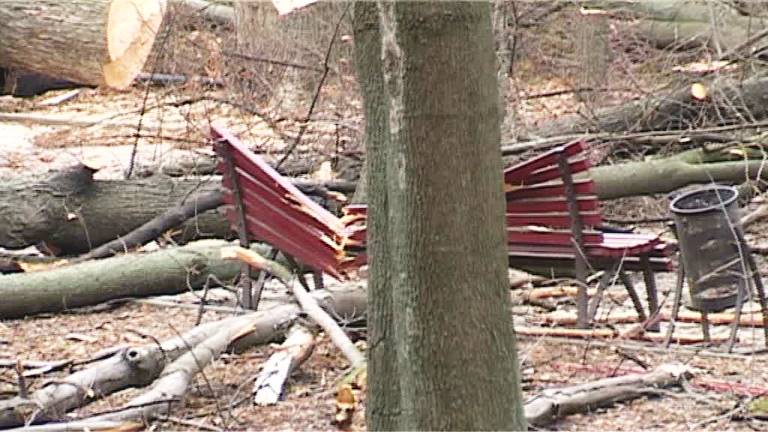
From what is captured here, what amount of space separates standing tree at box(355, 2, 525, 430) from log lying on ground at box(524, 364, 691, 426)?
51.5 inches

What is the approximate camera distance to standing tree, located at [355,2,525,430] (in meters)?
3.08

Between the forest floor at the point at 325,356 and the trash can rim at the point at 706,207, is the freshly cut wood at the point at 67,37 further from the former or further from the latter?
the trash can rim at the point at 706,207

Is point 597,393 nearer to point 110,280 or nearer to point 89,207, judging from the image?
point 110,280

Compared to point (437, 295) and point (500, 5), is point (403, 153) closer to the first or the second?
point (437, 295)

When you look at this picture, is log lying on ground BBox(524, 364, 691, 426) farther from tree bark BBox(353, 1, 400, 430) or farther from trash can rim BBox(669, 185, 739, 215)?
trash can rim BBox(669, 185, 739, 215)

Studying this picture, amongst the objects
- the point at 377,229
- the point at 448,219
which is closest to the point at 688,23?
the point at 377,229

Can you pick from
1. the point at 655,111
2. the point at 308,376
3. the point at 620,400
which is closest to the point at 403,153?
the point at 620,400

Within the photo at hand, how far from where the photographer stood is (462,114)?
122 inches

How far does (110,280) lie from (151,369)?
232 centimetres

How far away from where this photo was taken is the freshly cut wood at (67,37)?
455 centimetres

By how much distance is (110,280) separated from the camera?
24.2 feet

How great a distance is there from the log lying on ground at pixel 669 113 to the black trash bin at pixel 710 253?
3.89 metres

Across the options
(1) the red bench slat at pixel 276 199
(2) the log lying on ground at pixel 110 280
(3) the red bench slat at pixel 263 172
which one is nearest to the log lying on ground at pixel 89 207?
(2) the log lying on ground at pixel 110 280

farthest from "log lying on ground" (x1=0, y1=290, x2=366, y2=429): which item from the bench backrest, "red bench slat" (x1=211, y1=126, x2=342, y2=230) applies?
"red bench slat" (x1=211, y1=126, x2=342, y2=230)
